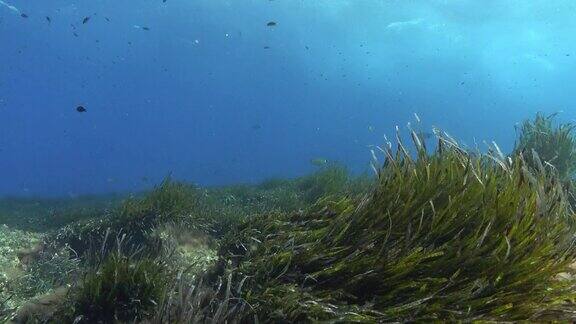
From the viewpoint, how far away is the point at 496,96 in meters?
115

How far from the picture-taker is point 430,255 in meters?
3.22

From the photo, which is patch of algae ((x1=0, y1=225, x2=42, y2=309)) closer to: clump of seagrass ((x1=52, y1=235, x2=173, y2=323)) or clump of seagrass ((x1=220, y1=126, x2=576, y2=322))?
clump of seagrass ((x1=52, y1=235, x2=173, y2=323))

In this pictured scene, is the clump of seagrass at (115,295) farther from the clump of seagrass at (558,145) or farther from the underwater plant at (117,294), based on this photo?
the clump of seagrass at (558,145)

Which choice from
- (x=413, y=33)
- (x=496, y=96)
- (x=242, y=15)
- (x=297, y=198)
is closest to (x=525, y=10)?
(x=413, y=33)

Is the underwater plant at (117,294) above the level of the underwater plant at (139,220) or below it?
below

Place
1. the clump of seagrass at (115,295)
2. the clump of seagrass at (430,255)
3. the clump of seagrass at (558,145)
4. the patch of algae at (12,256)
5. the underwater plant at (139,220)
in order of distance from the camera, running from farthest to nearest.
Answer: the clump of seagrass at (558,145) → the underwater plant at (139,220) → the patch of algae at (12,256) → the clump of seagrass at (115,295) → the clump of seagrass at (430,255)

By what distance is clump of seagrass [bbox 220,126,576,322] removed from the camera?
3033 mm

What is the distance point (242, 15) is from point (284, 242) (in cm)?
5783

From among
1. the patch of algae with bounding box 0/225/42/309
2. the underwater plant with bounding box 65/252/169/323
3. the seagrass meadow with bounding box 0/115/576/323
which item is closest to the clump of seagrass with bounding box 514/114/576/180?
the seagrass meadow with bounding box 0/115/576/323

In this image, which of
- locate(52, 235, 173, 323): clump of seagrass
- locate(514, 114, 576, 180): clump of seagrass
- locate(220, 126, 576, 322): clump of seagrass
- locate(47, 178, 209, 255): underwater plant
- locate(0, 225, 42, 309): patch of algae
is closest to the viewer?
locate(220, 126, 576, 322): clump of seagrass

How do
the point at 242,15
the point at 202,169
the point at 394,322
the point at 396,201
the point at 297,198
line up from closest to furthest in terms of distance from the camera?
the point at 394,322, the point at 396,201, the point at 297,198, the point at 242,15, the point at 202,169

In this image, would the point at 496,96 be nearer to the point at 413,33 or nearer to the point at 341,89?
the point at 341,89

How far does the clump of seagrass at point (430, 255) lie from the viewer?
3.03 m

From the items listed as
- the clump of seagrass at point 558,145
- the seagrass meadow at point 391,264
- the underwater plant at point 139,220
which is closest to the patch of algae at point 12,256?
the underwater plant at point 139,220
